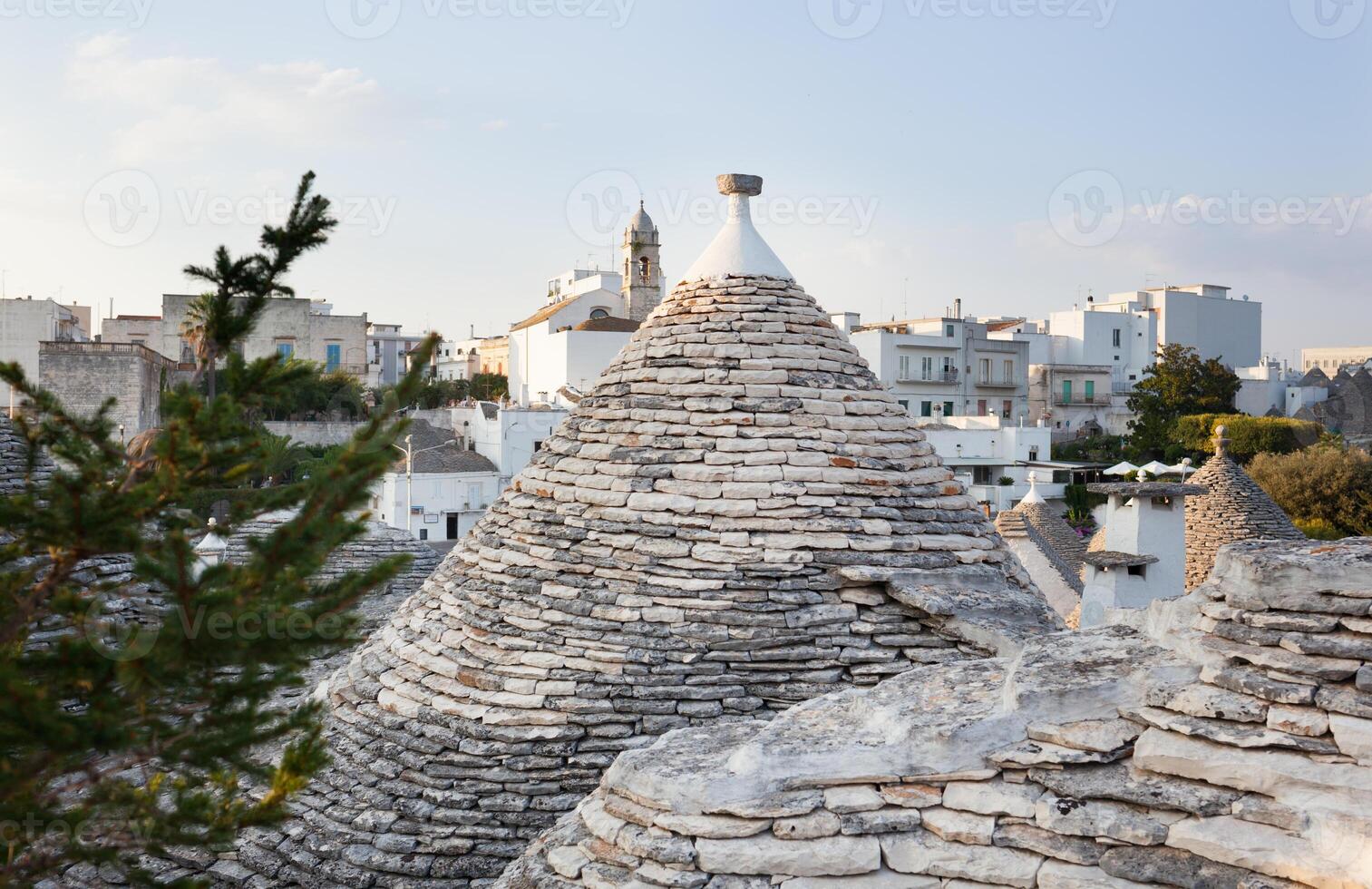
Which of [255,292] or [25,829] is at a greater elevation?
[255,292]

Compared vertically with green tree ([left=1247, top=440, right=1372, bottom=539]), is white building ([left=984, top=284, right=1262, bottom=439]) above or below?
above

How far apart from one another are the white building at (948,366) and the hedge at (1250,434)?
6.04 meters

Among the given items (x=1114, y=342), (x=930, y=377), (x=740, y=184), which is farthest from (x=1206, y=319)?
(x=740, y=184)

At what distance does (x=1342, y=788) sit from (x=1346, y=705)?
0.74ft

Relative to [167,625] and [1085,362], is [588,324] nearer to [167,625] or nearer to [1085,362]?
[1085,362]

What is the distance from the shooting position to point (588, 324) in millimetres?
42062

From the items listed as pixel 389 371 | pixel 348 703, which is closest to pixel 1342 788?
pixel 348 703

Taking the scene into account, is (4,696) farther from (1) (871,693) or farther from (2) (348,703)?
(2) (348,703)

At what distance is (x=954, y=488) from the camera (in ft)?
23.8

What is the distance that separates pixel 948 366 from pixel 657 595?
1472 inches

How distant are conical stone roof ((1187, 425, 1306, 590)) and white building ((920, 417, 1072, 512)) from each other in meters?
15.0

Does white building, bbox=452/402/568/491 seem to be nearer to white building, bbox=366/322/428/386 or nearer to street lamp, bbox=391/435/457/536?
street lamp, bbox=391/435/457/536

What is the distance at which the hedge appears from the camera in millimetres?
38438

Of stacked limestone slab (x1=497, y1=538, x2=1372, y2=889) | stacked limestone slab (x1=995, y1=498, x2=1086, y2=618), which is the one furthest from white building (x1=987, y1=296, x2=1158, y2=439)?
stacked limestone slab (x1=497, y1=538, x2=1372, y2=889)
